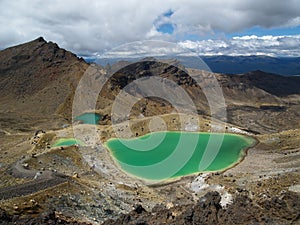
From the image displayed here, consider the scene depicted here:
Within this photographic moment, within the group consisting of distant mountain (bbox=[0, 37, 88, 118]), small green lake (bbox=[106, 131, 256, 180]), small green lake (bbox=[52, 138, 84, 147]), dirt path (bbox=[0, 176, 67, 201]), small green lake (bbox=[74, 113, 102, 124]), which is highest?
distant mountain (bbox=[0, 37, 88, 118])

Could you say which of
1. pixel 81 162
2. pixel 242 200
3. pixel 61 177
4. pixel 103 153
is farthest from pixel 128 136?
pixel 242 200

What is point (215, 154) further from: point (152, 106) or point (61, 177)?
point (152, 106)

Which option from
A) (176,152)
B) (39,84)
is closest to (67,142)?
(176,152)

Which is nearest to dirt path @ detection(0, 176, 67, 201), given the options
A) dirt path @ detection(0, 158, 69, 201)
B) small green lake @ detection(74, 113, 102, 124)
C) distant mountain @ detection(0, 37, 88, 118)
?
dirt path @ detection(0, 158, 69, 201)

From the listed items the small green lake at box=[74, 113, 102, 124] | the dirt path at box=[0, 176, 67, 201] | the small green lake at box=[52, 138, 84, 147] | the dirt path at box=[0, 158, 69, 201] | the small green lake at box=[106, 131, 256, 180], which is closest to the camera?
the dirt path at box=[0, 176, 67, 201]

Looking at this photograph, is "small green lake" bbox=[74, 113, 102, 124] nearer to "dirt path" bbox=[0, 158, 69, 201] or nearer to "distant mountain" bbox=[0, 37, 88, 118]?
"distant mountain" bbox=[0, 37, 88, 118]
